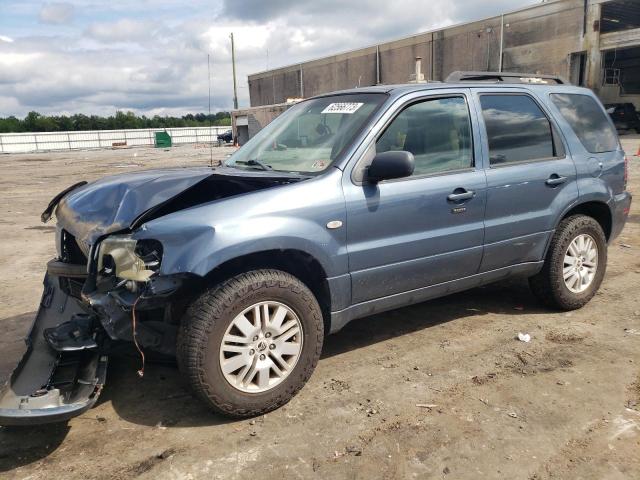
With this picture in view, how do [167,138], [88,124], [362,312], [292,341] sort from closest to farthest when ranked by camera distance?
[292,341], [362,312], [167,138], [88,124]

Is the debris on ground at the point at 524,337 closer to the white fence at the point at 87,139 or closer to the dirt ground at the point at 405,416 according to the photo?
the dirt ground at the point at 405,416

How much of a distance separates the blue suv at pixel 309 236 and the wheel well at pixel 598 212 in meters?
0.03

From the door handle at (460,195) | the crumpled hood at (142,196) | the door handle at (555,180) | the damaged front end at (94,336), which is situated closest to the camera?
the damaged front end at (94,336)

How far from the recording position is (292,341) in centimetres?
330

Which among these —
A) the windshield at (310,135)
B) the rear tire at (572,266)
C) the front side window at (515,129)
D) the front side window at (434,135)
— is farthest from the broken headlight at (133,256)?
the rear tire at (572,266)

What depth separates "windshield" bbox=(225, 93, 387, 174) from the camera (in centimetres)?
369

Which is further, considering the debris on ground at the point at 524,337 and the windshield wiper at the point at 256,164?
the debris on ground at the point at 524,337

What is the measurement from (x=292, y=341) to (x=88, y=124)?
298 ft

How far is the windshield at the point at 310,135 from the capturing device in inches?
145

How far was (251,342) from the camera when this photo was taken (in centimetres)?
312

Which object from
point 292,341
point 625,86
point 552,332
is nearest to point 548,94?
point 552,332

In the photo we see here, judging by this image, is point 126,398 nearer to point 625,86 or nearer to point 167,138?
point 625,86

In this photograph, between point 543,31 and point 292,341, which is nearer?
point 292,341

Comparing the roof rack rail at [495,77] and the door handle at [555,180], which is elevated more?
the roof rack rail at [495,77]
